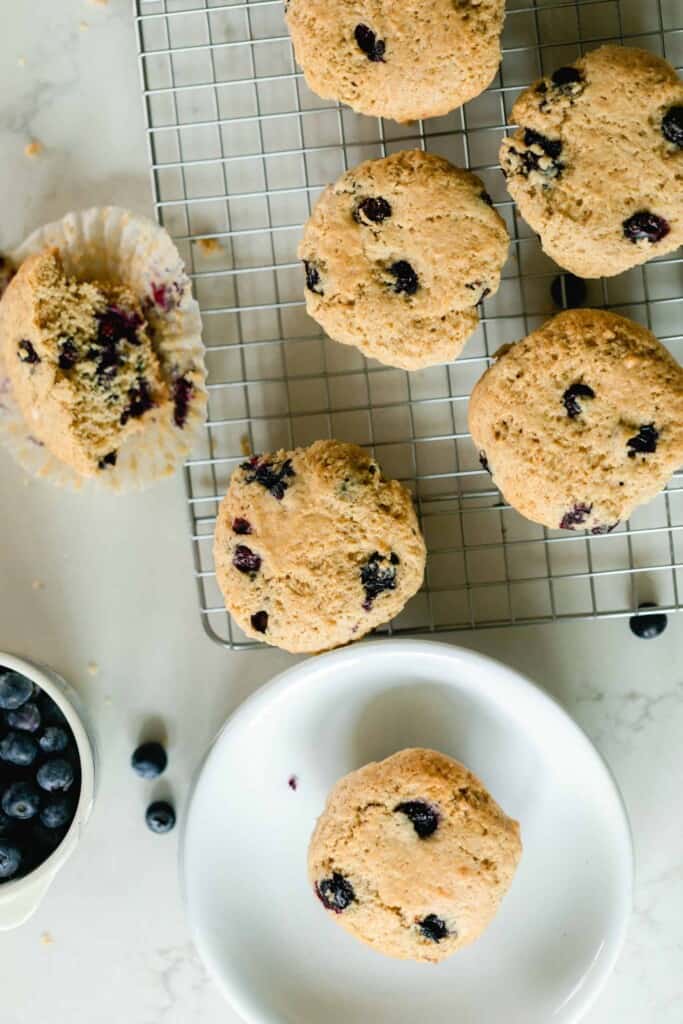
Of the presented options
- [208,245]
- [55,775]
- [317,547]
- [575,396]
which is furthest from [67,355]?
[575,396]

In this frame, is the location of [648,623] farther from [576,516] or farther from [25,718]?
[25,718]

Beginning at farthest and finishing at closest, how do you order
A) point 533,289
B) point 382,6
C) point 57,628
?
point 57,628 → point 533,289 → point 382,6

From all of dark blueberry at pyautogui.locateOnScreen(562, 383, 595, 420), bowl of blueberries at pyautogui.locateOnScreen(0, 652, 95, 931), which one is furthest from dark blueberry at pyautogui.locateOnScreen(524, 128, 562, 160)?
bowl of blueberries at pyautogui.locateOnScreen(0, 652, 95, 931)

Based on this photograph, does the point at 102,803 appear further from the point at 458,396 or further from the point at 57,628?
the point at 458,396

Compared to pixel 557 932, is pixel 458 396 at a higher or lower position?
higher

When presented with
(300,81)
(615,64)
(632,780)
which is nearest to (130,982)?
(632,780)

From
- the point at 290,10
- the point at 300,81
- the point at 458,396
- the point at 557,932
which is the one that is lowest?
the point at 557,932
